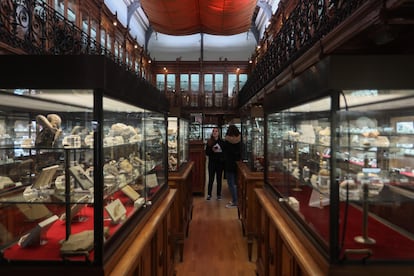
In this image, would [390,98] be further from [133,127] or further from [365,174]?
[133,127]

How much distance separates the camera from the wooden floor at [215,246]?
13.2 feet

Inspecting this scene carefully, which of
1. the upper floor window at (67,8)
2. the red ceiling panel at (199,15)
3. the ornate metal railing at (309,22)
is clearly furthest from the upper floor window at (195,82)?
the ornate metal railing at (309,22)

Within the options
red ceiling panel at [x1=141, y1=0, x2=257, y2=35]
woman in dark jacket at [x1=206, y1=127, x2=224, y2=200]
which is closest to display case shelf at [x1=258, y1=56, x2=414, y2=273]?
woman in dark jacket at [x1=206, y1=127, x2=224, y2=200]

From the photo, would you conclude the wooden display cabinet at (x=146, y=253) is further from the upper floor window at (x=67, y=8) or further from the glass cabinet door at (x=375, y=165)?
the upper floor window at (x=67, y=8)

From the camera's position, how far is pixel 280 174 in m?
3.12

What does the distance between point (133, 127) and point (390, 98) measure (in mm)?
1677

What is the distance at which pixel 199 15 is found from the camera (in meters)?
10.6

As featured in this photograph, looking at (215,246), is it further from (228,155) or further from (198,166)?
(198,166)

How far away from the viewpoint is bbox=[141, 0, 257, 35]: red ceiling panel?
8.96 metres

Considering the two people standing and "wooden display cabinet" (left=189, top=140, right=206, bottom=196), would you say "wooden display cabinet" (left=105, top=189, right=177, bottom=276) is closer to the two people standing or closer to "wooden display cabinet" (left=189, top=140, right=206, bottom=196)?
the two people standing

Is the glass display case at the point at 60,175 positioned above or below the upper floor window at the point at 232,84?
below

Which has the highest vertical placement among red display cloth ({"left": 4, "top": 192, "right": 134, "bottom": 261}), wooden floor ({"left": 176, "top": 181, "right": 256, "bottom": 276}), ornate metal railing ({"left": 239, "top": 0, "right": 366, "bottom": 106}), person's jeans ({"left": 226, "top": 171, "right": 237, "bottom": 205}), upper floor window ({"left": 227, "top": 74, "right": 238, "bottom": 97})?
upper floor window ({"left": 227, "top": 74, "right": 238, "bottom": 97})

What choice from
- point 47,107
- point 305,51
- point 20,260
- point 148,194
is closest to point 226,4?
point 305,51

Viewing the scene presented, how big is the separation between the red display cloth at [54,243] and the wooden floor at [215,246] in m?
2.36
